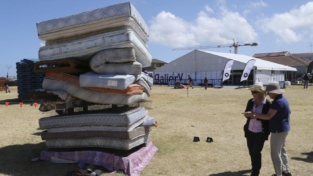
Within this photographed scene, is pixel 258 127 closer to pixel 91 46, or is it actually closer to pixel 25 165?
pixel 91 46

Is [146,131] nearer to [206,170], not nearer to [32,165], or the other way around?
[206,170]

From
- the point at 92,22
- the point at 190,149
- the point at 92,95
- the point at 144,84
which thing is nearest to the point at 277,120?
the point at 190,149

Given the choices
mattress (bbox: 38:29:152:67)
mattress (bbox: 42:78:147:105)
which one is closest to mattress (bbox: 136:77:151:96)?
mattress (bbox: 42:78:147:105)

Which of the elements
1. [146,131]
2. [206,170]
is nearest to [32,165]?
[146,131]

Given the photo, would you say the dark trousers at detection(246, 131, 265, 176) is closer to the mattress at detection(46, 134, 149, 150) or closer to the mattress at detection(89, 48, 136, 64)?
the mattress at detection(46, 134, 149, 150)

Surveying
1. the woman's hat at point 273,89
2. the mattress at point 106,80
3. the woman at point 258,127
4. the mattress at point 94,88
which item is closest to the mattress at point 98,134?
the mattress at point 94,88

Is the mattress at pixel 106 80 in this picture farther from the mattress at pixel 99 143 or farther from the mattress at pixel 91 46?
the mattress at pixel 99 143

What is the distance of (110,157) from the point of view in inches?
211

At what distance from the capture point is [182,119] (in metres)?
10.9

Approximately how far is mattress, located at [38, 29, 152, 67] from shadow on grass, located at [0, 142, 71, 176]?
2.25 meters

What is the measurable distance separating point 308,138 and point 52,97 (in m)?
6.87

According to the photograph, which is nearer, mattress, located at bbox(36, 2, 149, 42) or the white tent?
mattress, located at bbox(36, 2, 149, 42)

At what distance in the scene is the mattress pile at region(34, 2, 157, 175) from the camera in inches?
205

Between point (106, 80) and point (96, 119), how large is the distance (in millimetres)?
891
